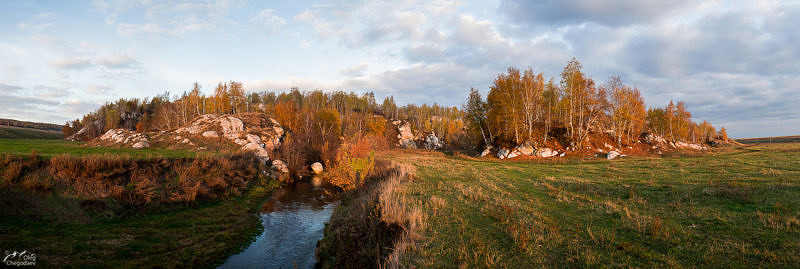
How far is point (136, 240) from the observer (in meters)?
14.0

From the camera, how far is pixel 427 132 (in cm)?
14588

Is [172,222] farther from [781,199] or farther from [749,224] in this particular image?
[781,199]

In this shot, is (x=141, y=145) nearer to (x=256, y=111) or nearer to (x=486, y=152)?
(x=486, y=152)

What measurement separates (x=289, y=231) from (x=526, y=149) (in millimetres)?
35574

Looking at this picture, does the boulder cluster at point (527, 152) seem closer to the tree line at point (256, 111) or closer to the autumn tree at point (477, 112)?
the autumn tree at point (477, 112)

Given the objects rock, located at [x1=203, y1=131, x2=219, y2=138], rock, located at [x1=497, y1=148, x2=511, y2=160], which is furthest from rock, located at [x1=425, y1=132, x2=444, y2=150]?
rock, located at [x1=203, y1=131, x2=219, y2=138]

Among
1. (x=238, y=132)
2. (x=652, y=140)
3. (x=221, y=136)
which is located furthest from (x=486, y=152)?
(x=221, y=136)

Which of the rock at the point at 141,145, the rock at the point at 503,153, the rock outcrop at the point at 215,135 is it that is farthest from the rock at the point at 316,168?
the rock at the point at 503,153

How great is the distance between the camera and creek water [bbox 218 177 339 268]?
13.8 m

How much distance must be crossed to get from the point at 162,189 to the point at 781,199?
3225 cm

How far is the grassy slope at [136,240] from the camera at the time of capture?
11.6 metres

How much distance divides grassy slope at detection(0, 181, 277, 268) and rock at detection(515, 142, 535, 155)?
36054mm

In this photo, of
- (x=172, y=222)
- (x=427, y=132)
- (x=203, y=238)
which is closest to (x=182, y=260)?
(x=203, y=238)

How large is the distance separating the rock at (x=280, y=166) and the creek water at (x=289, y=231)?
346 inches
